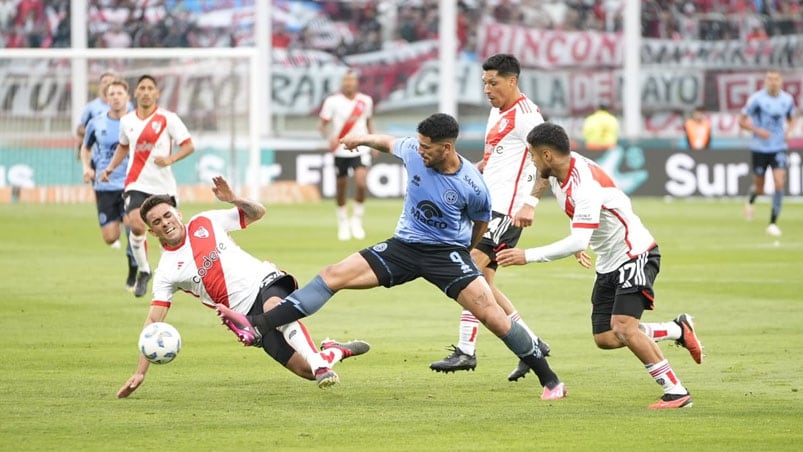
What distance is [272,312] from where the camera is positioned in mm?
9719

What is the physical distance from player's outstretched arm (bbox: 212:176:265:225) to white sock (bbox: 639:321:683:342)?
8.94ft

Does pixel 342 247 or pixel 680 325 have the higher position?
pixel 680 325

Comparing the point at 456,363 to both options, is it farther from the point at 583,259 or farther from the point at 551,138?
the point at 551,138

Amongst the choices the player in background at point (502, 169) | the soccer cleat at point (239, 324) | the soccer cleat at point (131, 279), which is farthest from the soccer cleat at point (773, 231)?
the soccer cleat at point (239, 324)

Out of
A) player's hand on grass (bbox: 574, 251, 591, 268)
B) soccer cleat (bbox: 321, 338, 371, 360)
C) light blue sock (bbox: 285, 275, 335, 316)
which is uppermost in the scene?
player's hand on grass (bbox: 574, 251, 591, 268)

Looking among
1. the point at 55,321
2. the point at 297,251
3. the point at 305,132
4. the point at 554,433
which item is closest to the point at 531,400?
the point at 554,433

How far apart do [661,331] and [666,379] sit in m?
0.77

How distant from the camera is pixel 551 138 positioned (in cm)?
945

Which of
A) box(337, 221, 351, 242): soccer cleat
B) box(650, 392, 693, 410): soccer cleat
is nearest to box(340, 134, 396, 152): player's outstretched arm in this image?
box(650, 392, 693, 410): soccer cleat

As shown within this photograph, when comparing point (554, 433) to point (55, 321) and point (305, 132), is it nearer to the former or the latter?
point (55, 321)

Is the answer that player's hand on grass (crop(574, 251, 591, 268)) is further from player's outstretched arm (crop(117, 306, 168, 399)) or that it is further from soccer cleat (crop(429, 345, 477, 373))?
player's outstretched arm (crop(117, 306, 168, 399))

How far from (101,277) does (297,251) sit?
378 cm

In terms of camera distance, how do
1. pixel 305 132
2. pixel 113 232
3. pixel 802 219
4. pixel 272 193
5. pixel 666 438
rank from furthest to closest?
pixel 305 132 < pixel 272 193 < pixel 802 219 < pixel 113 232 < pixel 666 438

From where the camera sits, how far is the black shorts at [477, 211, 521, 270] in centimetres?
1146
